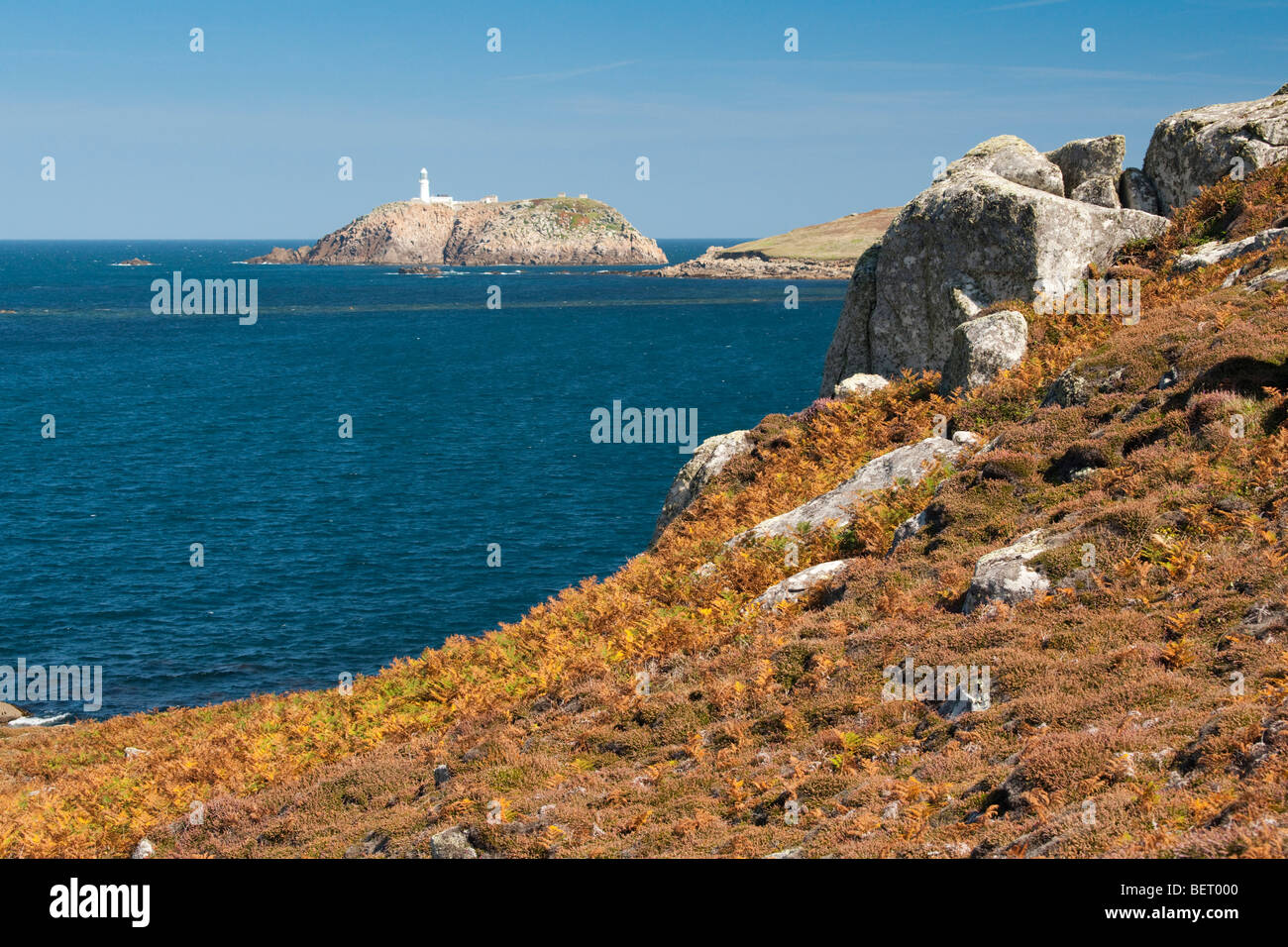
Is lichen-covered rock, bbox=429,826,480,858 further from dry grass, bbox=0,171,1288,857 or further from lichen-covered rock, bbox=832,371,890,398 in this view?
lichen-covered rock, bbox=832,371,890,398

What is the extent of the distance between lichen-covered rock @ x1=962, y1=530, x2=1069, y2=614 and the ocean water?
3036 centimetres

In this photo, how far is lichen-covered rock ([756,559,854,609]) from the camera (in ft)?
61.1

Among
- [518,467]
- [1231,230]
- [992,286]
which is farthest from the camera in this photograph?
[518,467]

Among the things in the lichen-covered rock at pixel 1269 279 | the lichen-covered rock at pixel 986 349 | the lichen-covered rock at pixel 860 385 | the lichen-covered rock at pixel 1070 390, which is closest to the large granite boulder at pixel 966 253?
the lichen-covered rock at pixel 860 385

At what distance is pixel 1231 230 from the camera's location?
26.9 m

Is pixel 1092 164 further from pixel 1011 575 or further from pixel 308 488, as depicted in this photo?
pixel 308 488

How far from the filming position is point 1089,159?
1271 inches

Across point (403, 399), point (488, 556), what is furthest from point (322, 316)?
point (488, 556)

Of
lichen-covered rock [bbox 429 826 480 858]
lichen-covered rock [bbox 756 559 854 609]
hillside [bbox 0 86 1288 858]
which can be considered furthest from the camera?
lichen-covered rock [bbox 756 559 854 609]

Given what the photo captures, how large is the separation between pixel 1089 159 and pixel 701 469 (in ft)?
54.0

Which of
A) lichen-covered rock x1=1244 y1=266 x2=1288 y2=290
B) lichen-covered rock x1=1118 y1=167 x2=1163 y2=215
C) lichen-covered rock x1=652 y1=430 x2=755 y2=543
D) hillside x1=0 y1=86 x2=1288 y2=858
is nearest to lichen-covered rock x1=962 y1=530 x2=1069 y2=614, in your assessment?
hillside x1=0 y1=86 x2=1288 y2=858

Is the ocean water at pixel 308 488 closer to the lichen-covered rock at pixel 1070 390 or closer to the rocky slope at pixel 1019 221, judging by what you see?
the rocky slope at pixel 1019 221

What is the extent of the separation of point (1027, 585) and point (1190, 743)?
4.86m

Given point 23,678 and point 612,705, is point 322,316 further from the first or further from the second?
point 612,705
